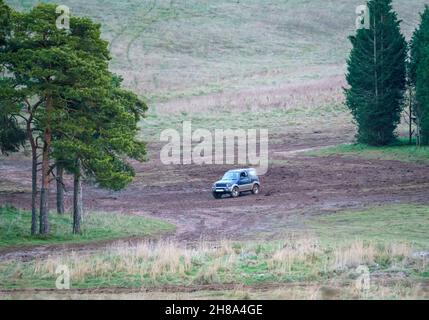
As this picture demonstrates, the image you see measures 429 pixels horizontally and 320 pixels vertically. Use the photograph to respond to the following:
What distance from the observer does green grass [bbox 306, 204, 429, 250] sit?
29.0 metres

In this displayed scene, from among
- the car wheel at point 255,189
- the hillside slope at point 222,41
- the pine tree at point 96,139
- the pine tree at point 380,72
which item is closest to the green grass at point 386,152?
the pine tree at point 380,72

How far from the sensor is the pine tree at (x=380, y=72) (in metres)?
58.5

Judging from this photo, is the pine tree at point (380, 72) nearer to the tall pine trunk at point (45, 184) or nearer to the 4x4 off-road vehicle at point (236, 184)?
the 4x4 off-road vehicle at point (236, 184)

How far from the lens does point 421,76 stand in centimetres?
5562

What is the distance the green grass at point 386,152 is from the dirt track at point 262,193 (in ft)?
4.12

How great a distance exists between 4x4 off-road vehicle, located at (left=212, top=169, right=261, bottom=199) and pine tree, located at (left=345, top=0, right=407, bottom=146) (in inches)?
590

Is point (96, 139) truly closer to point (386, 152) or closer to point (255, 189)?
point (255, 189)

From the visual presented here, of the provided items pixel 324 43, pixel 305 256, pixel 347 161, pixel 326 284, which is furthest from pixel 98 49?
pixel 324 43

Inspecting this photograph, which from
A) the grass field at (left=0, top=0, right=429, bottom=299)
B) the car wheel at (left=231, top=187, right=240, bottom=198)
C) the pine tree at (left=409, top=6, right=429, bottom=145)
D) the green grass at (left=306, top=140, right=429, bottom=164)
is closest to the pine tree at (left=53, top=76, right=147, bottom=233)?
the grass field at (left=0, top=0, right=429, bottom=299)

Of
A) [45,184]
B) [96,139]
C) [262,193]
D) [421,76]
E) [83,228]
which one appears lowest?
[83,228]

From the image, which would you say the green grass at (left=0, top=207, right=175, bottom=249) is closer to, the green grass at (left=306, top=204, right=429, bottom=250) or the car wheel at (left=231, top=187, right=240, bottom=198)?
the green grass at (left=306, top=204, right=429, bottom=250)

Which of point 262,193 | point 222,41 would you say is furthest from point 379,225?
point 222,41

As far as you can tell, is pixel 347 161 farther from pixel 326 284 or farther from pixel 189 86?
pixel 189 86

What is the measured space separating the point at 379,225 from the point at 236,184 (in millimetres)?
14661
